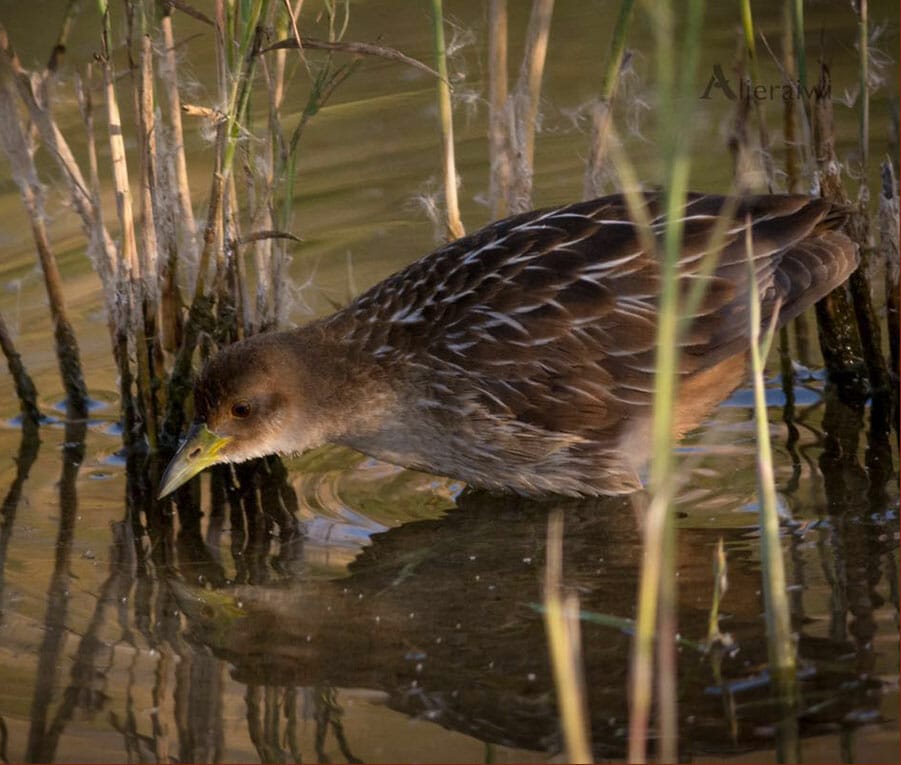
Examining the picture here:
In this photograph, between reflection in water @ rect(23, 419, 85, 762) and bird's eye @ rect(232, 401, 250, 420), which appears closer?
reflection in water @ rect(23, 419, 85, 762)

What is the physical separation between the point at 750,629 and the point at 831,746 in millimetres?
696

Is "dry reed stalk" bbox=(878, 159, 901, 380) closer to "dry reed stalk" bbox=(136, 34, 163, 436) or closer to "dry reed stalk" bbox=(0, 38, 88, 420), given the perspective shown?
"dry reed stalk" bbox=(136, 34, 163, 436)

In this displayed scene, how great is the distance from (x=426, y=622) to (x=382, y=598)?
28 centimetres

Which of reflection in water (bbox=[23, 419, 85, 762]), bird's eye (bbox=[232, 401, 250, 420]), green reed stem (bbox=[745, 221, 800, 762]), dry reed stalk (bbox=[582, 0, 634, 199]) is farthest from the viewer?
bird's eye (bbox=[232, 401, 250, 420])

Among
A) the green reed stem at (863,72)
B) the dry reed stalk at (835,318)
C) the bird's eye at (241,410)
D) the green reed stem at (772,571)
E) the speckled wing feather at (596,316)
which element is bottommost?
the green reed stem at (772,571)

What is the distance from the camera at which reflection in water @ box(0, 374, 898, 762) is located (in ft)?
13.6

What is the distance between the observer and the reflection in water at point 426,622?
4.16 metres

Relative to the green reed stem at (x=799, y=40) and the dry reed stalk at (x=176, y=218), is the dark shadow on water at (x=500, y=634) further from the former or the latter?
the green reed stem at (x=799, y=40)

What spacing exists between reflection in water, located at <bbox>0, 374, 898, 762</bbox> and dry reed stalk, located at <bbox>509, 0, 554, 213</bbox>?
1.34 metres

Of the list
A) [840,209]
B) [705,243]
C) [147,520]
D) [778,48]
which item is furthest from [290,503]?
[778,48]

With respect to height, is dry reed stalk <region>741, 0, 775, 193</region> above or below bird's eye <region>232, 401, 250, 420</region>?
above

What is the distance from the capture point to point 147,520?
19.0ft

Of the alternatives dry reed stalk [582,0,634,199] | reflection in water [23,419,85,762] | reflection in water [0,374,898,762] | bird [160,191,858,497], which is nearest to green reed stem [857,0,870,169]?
bird [160,191,858,497]

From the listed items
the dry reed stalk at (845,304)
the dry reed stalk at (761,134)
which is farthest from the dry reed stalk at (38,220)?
the dry reed stalk at (845,304)
